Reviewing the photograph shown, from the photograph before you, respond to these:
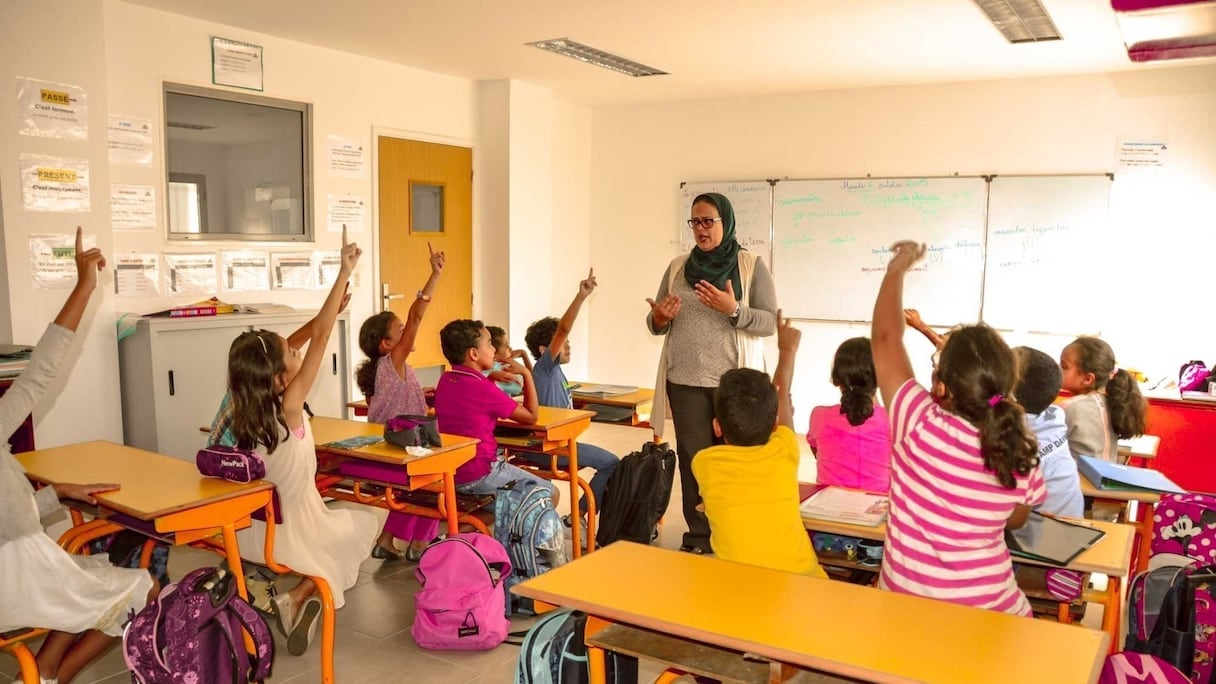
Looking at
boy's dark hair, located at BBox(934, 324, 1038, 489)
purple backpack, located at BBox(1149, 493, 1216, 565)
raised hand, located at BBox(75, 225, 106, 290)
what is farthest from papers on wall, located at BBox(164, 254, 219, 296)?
purple backpack, located at BBox(1149, 493, 1216, 565)

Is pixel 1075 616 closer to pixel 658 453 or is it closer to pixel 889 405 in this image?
pixel 889 405

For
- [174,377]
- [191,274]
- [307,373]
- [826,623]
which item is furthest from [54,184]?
[826,623]

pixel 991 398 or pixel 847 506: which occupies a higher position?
pixel 991 398

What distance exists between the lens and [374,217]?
239 inches

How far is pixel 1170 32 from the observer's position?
3.65m

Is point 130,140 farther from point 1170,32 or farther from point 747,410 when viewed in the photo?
point 1170,32

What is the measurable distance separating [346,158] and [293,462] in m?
3.49

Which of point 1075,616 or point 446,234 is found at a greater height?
point 446,234

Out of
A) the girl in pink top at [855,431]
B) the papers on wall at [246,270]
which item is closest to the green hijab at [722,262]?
the girl in pink top at [855,431]

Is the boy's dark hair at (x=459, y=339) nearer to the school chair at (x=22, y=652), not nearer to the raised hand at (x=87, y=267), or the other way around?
the raised hand at (x=87, y=267)

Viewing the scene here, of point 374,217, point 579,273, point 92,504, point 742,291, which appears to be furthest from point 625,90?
point 92,504

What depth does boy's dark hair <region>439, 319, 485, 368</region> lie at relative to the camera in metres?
3.49

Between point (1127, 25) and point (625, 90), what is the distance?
3.94 m

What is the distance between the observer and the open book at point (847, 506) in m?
2.29
